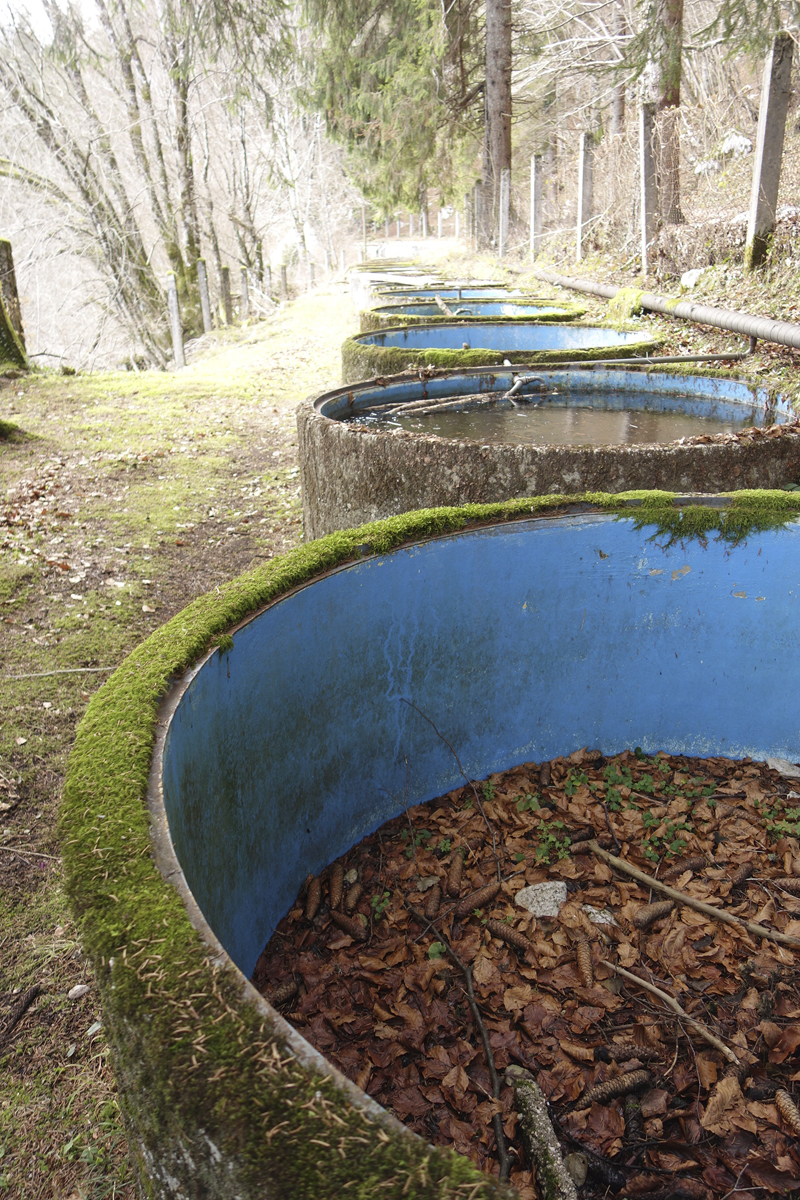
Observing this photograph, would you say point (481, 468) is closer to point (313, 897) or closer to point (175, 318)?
point (313, 897)

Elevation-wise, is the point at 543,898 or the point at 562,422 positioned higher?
the point at 562,422

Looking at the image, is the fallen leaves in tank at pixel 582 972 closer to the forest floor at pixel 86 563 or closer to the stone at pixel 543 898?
the stone at pixel 543 898

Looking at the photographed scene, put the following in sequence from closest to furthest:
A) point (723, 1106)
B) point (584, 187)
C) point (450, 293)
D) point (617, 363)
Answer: point (723, 1106), point (617, 363), point (450, 293), point (584, 187)

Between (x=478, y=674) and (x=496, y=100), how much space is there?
58.0 ft

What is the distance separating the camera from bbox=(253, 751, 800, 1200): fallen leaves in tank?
89.7 inches

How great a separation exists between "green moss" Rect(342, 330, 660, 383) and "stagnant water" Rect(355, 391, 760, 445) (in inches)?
15.1

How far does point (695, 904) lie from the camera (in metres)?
3.01

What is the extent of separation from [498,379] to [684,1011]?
485cm

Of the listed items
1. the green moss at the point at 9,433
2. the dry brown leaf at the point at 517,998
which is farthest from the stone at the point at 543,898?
the green moss at the point at 9,433

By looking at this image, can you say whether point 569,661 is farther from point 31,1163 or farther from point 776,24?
point 776,24

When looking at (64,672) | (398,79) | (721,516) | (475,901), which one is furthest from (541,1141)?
(398,79)

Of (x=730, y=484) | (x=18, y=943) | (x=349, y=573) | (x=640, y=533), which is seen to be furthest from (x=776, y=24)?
(x=18, y=943)

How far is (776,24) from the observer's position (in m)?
8.74

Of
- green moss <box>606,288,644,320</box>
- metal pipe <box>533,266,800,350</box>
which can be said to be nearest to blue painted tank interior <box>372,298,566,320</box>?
green moss <box>606,288,644,320</box>
